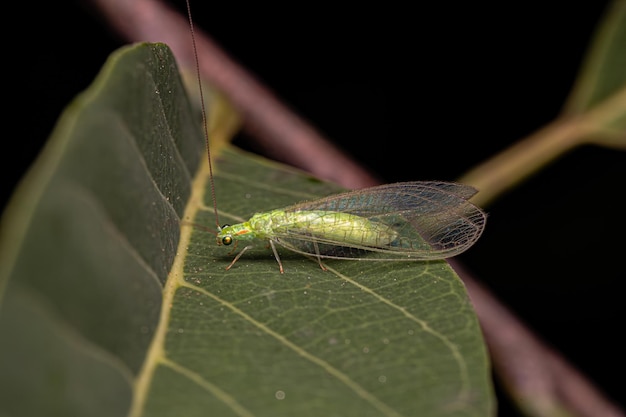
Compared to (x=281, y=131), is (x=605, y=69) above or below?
above

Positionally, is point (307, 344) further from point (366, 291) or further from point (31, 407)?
point (31, 407)

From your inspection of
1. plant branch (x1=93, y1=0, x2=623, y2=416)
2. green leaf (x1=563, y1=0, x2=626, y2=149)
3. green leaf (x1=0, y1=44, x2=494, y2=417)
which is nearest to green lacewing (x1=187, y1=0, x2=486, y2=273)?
plant branch (x1=93, y1=0, x2=623, y2=416)

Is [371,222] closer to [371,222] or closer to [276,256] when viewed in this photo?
[371,222]

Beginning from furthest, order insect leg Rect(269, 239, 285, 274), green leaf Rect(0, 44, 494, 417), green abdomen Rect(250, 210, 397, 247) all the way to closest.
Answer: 1. green abdomen Rect(250, 210, 397, 247)
2. insect leg Rect(269, 239, 285, 274)
3. green leaf Rect(0, 44, 494, 417)

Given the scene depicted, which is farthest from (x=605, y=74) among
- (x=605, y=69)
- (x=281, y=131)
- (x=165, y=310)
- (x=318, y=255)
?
(x=165, y=310)

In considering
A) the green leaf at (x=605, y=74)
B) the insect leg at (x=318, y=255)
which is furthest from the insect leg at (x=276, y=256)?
the green leaf at (x=605, y=74)

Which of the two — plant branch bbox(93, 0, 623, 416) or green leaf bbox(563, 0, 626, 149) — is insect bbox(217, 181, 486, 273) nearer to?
plant branch bbox(93, 0, 623, 416)

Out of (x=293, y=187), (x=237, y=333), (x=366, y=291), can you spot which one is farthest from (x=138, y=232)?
(x=293, y=187)
